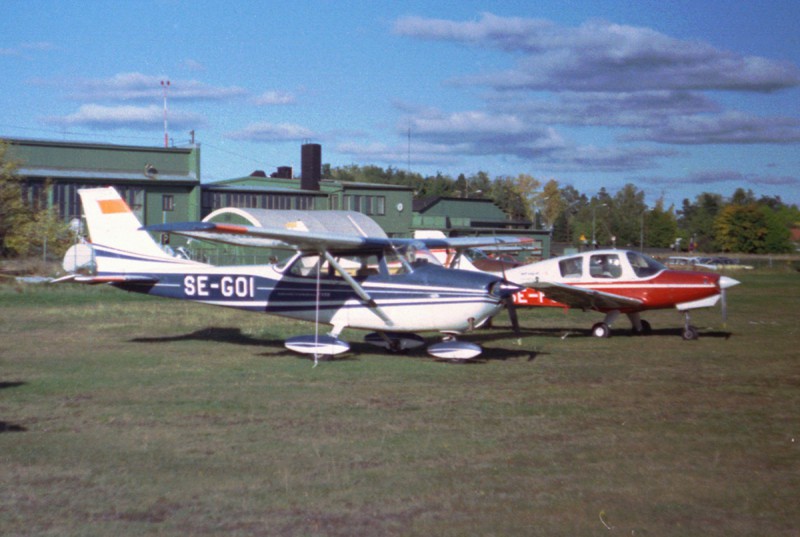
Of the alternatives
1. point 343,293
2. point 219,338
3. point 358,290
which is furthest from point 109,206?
point 358,290

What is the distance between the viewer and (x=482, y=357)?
13.3 m

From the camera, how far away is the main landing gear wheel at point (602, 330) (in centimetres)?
1673

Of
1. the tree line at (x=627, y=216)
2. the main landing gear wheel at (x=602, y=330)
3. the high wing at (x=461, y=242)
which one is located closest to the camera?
the high wing at (x=461, y=242)

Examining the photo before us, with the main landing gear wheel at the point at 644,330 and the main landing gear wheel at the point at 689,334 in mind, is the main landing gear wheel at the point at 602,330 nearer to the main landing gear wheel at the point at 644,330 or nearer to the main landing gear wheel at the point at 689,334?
the main landing gear wheel at the point at 644,330

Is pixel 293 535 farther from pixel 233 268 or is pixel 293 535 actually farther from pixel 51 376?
pixel 233 268

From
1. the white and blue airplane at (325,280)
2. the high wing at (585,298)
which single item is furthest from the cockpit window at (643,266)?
the white and blue airplane at (325,280)

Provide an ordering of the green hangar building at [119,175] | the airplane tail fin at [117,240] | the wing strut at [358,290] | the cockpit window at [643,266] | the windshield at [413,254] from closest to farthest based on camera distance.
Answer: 1. the wing strut at [358,290]
2. the windshield at [413,254]
3. the airplane tail fin at [117,240]
4. the cockpit window at [643,266]
5. the green hangar building at [119,175]

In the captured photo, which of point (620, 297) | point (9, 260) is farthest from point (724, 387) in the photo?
point (9, 260)

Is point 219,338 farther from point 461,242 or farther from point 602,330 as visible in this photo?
point 602,330

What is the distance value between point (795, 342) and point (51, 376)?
13265 mm

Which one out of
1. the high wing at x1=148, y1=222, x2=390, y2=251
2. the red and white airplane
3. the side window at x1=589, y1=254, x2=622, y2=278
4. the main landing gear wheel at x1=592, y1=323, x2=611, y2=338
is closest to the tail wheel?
the red and white airplane

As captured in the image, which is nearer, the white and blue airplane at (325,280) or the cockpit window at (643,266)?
the white and blue airplane at (325,280)

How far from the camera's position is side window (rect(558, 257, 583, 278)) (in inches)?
676

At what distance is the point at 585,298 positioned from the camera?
53.2ft
